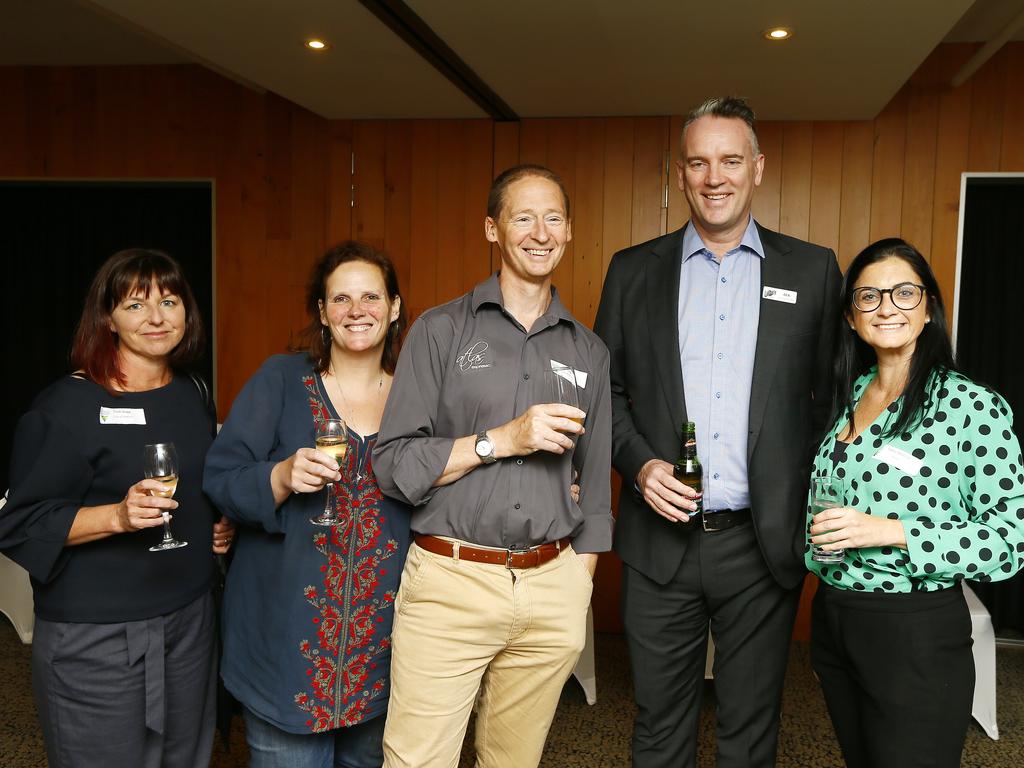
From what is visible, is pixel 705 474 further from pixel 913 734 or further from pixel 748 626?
pixel 913 734

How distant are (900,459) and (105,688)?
6.44ft

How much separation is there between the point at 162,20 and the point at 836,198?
353 centimetres

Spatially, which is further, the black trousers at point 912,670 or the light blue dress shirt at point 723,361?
the light blue dress shirt at point 723,361

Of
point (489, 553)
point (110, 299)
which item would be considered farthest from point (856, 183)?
point (110, 299)

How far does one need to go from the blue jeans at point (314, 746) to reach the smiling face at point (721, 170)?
1672 millimetres

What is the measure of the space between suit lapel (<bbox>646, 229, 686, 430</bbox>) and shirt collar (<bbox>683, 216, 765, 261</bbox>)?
0.07ft

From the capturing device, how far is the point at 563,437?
1787mm

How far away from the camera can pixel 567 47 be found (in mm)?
3338

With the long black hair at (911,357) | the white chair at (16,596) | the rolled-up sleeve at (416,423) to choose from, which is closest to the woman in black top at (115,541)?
the rolled-up sleeve at (416,423)

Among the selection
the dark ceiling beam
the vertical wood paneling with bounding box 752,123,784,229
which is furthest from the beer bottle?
the vertical wood paneling with bounding box 752,123,784,229

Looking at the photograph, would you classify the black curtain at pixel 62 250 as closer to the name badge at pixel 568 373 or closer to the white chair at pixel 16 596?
the white chair at pixel 16 596

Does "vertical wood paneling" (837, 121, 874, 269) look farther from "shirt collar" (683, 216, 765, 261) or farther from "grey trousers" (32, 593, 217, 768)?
"grey trousers" (32, 593, 217, 768)

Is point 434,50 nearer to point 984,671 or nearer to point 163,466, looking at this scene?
point 163,466

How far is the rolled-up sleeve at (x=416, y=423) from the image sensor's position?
185cm
